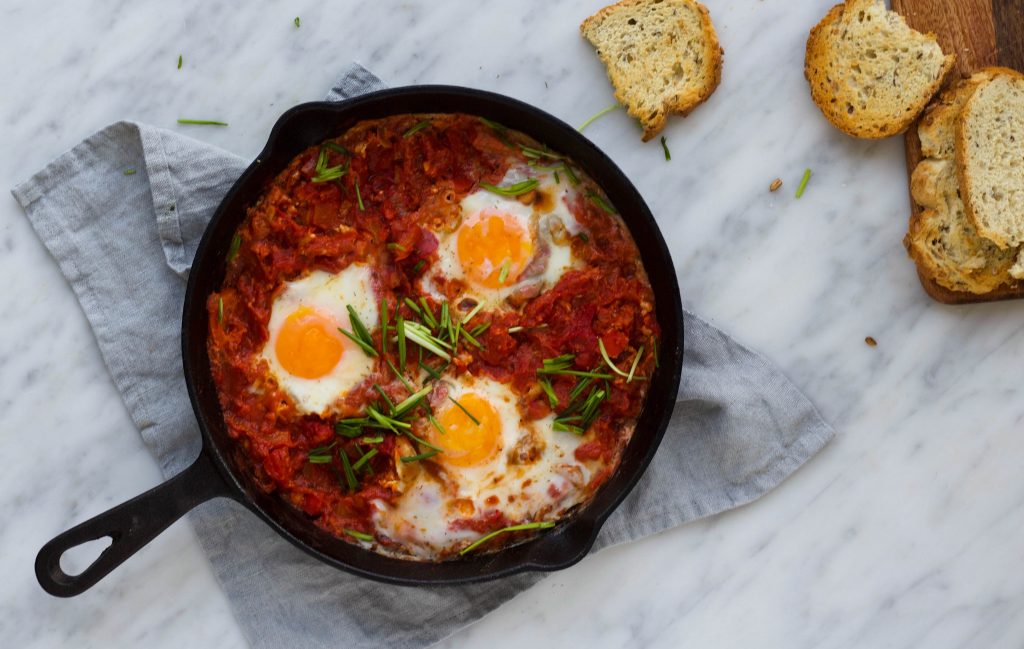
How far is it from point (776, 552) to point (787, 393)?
62 centimetres

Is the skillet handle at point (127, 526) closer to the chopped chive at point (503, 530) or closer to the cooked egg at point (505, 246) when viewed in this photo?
the chopped chive at point (503, 530)

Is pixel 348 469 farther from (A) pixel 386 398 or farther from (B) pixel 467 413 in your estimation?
(B) pixel 467 413

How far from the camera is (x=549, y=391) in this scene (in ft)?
10.9

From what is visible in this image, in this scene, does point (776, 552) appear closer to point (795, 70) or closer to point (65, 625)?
point (795, 70)

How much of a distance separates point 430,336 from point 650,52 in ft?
4.35

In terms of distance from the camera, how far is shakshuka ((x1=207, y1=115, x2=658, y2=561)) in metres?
3.32

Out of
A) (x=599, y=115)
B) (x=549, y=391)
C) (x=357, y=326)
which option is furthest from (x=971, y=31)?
(x=357, y=326)

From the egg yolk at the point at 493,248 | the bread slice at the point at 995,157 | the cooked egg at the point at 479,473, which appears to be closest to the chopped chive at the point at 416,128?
Result: the egg yolk at the point at 493,248

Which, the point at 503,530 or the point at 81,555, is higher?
the point at 81,555

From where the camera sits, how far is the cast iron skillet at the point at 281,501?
10.2 ft

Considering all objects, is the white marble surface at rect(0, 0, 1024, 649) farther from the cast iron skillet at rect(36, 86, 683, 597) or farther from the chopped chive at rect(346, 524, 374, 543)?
the chopped chive at rect(346, 524, 374, 543)

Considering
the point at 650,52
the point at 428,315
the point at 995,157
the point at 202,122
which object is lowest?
the point at 995,157

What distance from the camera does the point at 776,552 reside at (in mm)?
3691

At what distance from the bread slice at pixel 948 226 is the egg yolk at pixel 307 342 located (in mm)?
2114
